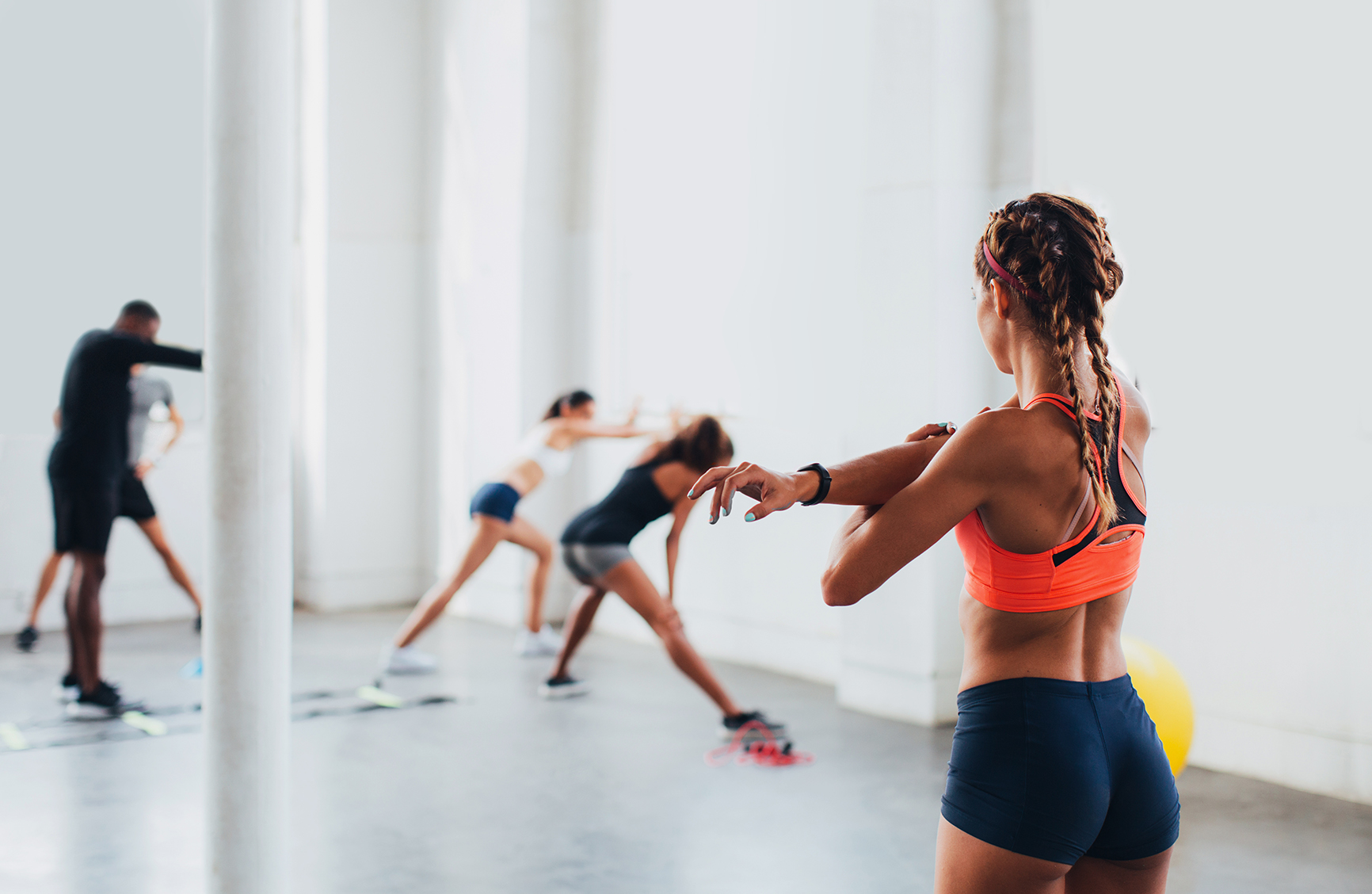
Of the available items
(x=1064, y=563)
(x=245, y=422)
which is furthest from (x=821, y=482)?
(x=245, y=422)

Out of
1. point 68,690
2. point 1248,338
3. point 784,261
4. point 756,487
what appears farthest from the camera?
point 784,261

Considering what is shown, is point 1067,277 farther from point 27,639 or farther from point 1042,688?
point 27,639

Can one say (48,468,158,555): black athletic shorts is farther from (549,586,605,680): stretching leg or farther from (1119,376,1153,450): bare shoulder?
(1119,376,1153,450): bare shoulder

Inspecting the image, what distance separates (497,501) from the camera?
644 cm

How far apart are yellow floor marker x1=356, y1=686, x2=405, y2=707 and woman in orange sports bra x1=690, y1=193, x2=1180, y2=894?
15.0 ft

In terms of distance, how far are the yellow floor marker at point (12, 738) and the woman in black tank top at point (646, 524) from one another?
7.45ft

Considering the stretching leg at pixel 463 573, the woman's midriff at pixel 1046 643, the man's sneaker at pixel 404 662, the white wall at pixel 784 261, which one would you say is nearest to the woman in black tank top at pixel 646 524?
the white wall at pixel 784 261

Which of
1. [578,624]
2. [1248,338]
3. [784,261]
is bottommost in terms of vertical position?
[578,624]

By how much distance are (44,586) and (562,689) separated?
307 cm

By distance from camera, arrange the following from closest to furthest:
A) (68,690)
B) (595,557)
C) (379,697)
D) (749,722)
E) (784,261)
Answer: (749,722), (595,557), (68,690), (379,697), (784,261)

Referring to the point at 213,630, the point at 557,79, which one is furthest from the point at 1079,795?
the point at 557,79

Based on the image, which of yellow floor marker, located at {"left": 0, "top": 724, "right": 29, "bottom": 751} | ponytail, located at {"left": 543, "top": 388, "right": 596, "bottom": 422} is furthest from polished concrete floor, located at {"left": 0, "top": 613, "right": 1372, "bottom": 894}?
ponytail, located at {"left": 543, "top": 388, "right": 596, "bottom": 422}

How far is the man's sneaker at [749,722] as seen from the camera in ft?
17.0

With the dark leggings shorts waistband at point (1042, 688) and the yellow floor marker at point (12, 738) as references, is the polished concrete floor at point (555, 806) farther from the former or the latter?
the dark leggings shorts waistband at point (1042, 688)
